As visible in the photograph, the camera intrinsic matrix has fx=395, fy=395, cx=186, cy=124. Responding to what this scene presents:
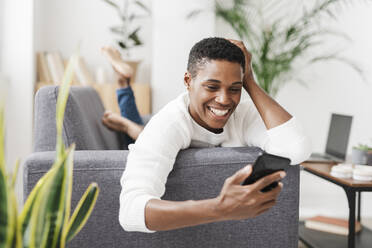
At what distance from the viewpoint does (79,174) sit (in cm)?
116

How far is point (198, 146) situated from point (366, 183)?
0.96 metres

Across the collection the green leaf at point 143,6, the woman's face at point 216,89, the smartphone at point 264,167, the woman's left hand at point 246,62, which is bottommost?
the smartphone at point 264,167

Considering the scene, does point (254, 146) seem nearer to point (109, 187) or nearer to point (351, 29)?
point (109, 187)

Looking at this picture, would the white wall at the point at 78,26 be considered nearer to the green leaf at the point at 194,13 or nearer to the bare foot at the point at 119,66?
the green leaf at the point at 194,13

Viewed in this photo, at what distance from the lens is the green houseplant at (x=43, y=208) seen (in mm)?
547

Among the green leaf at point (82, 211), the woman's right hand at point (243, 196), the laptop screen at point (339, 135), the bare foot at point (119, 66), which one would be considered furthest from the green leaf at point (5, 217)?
the laptop screen at point (339, 135)

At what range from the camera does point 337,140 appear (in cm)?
270

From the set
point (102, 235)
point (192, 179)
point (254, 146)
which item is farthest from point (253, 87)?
point (102, 235)

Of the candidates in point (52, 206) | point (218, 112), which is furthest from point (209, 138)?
point (52, 206)

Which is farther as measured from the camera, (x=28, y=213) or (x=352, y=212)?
(x=352, y=212)

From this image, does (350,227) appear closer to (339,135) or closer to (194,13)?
(339,135)

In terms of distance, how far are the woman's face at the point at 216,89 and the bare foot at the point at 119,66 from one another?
116 cm

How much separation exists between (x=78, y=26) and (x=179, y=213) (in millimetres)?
3062

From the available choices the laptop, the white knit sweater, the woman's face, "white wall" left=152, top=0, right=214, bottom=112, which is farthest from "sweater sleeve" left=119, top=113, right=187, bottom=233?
"white wall" left=152, top=0, right=214, bottom=112
